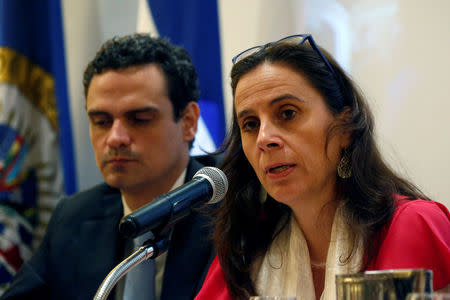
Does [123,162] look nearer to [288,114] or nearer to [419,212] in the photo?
[288,114]

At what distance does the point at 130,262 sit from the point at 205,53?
5.16 feet

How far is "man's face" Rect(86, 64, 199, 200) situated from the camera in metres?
2.15

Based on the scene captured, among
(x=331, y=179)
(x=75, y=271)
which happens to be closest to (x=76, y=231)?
(x=75, y=271)

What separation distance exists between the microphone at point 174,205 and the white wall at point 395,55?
2.62ft

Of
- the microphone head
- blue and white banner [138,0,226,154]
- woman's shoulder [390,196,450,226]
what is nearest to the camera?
the microphone head

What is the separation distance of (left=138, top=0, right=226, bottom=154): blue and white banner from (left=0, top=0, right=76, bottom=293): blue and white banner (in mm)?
694

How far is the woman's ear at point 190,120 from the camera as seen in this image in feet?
7.64

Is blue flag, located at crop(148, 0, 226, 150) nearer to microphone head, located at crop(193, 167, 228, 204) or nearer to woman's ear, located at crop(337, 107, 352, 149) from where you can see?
woman's ear, located at crop(337, 107, 352, 149)

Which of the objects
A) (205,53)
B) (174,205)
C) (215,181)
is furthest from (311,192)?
(205,53)

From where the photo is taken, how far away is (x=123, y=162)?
2.15 metres

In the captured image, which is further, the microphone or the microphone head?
the microphone head

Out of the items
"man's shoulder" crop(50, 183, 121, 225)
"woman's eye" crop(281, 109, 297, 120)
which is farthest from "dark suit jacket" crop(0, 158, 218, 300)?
"woman's eye" crop(281, 109, 297, 120)

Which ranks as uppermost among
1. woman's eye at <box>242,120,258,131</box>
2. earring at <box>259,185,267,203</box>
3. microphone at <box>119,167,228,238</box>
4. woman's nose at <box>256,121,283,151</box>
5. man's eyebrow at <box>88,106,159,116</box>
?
man's eyebrow at <box>88,106,159,116</box>

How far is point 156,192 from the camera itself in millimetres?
2238
